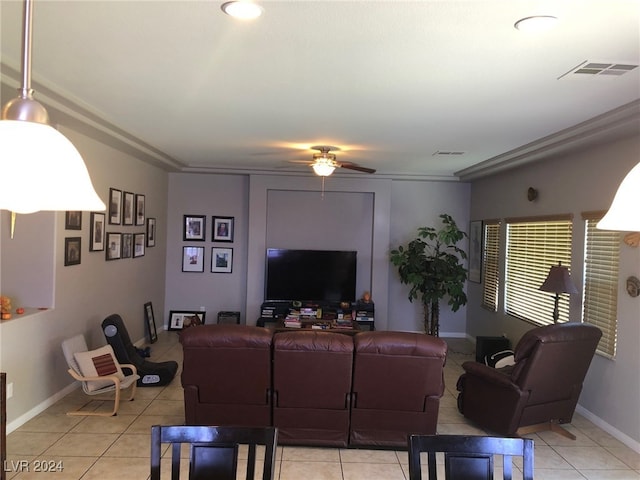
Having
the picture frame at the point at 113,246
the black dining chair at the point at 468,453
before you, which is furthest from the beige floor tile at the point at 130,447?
the black dining chair at the point at 468,453

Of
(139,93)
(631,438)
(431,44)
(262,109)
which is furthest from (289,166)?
(631,438)

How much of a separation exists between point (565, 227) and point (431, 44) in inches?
140

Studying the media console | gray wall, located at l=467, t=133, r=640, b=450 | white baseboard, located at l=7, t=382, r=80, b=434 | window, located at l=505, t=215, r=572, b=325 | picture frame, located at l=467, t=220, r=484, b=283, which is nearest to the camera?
white baseboard, located at l=7, t=382, r=80, b=434

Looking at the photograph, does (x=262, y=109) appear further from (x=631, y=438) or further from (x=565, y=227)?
(x=631, y=438)

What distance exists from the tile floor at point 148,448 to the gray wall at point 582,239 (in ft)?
0.83

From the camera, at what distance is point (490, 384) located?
416 centimetres

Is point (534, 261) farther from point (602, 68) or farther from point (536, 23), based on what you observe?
point (536, 23)

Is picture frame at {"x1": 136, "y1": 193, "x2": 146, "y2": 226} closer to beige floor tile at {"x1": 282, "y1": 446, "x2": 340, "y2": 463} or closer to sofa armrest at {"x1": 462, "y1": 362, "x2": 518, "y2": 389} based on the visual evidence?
beige floor tile at {"x1": 282, "y1": 446, "x2": 340, "y2": 463}

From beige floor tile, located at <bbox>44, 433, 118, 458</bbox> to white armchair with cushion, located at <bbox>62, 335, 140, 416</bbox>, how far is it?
16.7 inches

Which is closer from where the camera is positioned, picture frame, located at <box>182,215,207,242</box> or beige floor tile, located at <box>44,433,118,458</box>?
beige floor tile, located at <box>44,433,118,458</box>

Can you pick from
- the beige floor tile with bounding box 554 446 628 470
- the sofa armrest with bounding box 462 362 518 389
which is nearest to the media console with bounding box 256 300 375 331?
the sofa armrest with bounding box 462 362 518 389

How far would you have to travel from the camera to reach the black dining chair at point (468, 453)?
1.75 metres

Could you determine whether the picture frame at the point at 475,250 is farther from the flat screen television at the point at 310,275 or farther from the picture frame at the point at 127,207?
the picture frame at the point at 127,207

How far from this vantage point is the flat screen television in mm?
7594
